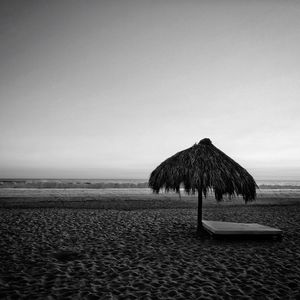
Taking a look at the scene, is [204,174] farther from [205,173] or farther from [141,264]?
[141,264]

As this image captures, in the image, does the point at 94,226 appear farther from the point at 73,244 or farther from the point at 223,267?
the point at 223,267

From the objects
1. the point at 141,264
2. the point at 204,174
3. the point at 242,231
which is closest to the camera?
the point at 141,264

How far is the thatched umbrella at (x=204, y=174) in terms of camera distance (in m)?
8.03

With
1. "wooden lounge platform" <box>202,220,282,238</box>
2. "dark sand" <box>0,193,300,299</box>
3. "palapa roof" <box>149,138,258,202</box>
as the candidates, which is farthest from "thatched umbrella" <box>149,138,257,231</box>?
"dark sand" <box>0,193,300,299</box>

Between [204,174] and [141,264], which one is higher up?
[204,174]

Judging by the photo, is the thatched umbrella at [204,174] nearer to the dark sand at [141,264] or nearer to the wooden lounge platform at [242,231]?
the wooden lounge platform at [242,231]

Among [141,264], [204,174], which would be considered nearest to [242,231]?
[204,174]

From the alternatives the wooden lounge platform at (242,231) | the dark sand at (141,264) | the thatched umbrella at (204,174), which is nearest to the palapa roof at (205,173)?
the thatched umbrella at (204,174)

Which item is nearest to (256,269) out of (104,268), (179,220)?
(104,268)

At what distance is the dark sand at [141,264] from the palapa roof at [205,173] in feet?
5.16

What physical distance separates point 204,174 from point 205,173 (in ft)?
0.16

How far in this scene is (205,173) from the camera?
8047 millimetres

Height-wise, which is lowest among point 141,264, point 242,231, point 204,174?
point 141,264

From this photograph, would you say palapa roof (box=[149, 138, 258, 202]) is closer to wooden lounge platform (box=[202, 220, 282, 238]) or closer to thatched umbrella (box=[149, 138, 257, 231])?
thatched umbrella (box=[149, 138, 257, 231])
